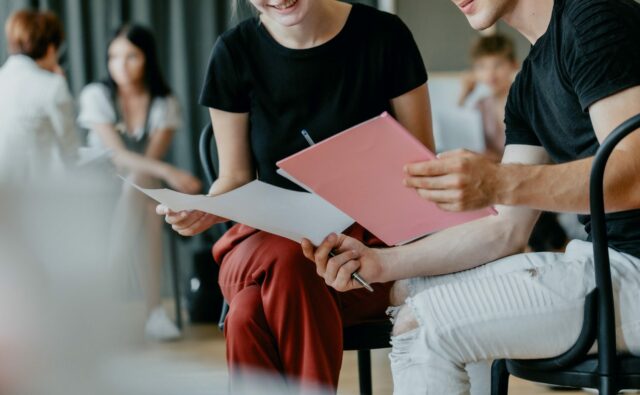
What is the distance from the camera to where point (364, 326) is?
152cm

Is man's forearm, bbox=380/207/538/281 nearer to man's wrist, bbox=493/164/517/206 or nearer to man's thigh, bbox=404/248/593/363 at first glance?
man's thigh, bbox=404/248/593/363

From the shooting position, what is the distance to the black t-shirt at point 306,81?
5.55 ft

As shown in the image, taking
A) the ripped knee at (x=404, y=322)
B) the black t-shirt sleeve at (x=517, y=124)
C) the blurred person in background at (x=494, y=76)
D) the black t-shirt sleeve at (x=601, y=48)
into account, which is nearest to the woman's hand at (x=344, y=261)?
the ripped knee at (x=404, y=322)

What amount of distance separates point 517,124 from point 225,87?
56 cm

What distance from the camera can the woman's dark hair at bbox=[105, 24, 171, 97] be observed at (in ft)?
14.0

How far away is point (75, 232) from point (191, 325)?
12.7 feet

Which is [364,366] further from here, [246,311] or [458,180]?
[458,180]

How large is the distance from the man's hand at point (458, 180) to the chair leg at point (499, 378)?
0.36 m

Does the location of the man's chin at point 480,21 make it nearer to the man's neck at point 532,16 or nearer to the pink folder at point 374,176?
the man's neck at point 532,16

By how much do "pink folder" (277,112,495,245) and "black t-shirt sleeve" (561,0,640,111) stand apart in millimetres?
216

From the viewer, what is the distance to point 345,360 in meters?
3.33

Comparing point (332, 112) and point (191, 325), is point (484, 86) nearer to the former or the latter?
point (191, 325)

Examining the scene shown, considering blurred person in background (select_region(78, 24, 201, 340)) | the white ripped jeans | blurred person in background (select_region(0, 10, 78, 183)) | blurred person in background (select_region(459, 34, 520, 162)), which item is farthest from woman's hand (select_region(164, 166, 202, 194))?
the white ripped jeans

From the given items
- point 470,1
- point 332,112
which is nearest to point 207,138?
point 332,112
